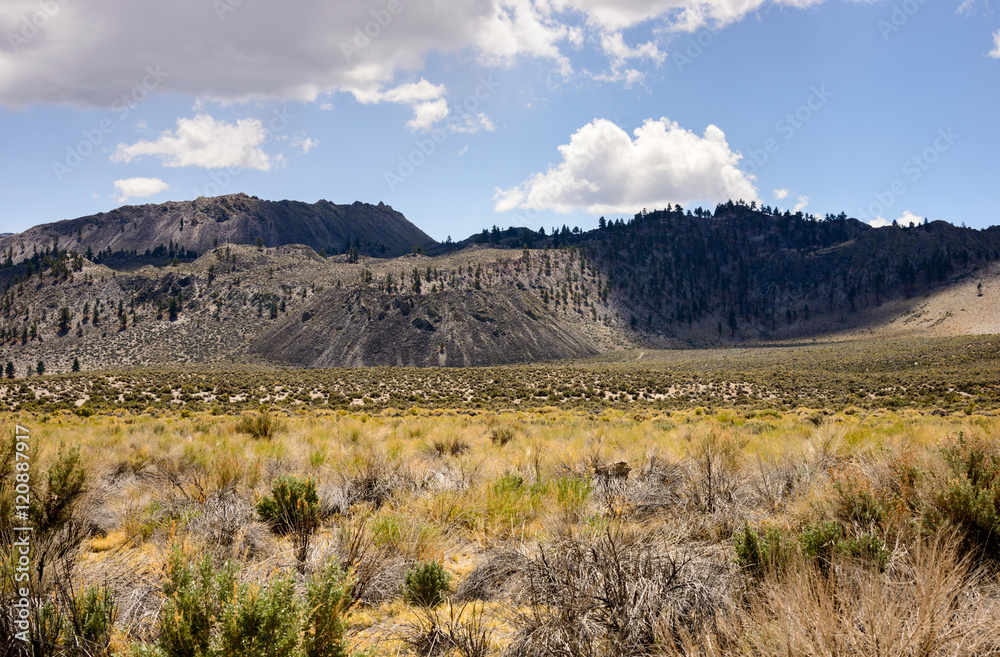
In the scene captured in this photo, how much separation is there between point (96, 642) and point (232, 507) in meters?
2.88

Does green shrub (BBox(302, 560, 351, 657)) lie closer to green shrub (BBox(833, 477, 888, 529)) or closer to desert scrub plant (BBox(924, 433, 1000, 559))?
green shrub (BBox(833, 477, 888, 529))

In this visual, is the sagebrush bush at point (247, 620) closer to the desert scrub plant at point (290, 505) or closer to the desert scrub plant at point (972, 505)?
the desert scrub plant at point (290, 505)

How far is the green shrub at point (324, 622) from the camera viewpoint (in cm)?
263

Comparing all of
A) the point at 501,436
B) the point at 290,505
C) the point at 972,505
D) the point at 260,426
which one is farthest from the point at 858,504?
the point at 260,426

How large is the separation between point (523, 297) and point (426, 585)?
97083 mm

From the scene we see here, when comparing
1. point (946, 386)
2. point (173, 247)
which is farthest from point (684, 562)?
point (173, 247)

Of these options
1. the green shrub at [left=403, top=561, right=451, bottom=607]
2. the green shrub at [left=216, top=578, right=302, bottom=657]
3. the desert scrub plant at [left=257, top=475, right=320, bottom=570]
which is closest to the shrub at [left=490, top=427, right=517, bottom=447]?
the desert scrub plant at [left=257, top=475, right=320, bottom=570]

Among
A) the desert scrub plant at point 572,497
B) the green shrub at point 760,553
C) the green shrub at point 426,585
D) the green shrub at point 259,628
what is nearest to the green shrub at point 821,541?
the green shrub at point 760,553

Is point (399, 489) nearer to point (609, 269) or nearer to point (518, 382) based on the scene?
point (518, 382)

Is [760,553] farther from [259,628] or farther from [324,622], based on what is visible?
[259,628]

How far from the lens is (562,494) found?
18.4ft

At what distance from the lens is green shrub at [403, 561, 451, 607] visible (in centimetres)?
396

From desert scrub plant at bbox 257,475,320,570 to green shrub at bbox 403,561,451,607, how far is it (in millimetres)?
1636

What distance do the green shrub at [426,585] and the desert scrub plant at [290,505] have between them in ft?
5.37
